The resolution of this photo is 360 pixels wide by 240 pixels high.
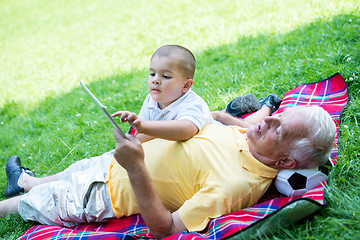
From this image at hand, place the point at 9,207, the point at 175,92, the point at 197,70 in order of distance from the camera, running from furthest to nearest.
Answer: the point at 197,70 < the point at 9,207 < the point at 175,92

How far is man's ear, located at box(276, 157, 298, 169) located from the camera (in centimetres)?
240

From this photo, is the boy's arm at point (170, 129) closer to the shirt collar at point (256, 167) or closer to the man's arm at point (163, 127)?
the man's arm at point (163, 127)

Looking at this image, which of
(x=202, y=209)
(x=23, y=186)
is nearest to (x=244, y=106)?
(x=202, y=209)

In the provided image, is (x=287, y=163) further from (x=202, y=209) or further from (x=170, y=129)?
(x=170, y=129)

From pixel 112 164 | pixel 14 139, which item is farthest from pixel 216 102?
pixel 14 139

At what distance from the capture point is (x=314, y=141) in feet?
7.59

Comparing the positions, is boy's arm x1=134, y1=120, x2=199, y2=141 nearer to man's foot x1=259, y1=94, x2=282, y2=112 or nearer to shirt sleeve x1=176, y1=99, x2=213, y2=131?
shirt sleeve x1=176, y1=99, x2=213, y2=131

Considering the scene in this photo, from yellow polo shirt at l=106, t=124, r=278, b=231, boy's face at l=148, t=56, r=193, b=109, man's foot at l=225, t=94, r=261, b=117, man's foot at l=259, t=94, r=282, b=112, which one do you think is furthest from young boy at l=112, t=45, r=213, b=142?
man's foot at l=259, t=94, r=282, b=112

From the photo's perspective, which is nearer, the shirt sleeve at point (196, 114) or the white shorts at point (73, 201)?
the shirt sleeve at point (196, 114)

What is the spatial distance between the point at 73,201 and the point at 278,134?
1637mm

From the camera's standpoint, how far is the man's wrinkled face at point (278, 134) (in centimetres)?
234

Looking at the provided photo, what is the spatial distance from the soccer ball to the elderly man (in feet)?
0.16

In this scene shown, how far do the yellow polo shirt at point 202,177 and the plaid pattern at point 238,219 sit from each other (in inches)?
3.0

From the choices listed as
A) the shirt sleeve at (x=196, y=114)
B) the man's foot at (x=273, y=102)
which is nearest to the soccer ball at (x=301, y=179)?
the shirt sleeve at (x=196, y=114)
